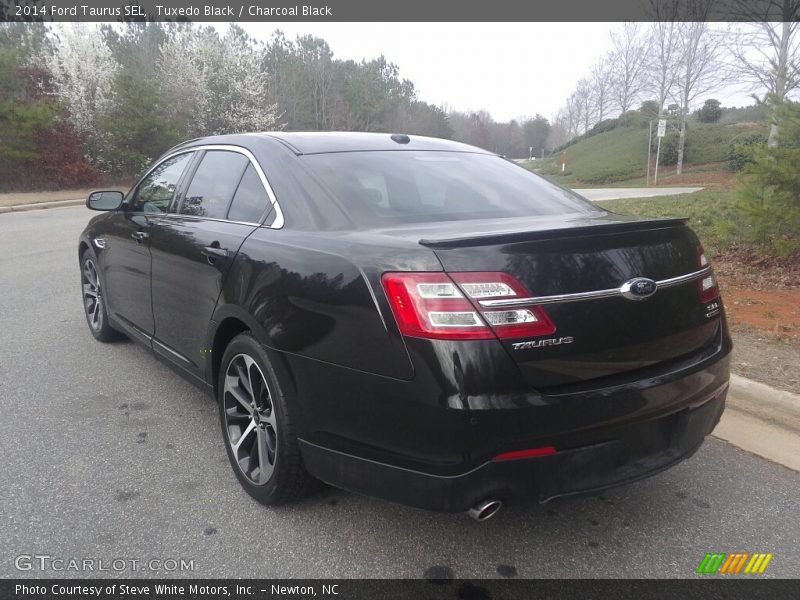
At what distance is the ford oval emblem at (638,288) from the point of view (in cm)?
217

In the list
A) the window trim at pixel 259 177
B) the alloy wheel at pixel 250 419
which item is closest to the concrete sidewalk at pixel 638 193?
the window trim at pixel 259 177

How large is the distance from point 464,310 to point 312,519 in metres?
1.30

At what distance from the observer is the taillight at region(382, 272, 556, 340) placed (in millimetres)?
1992

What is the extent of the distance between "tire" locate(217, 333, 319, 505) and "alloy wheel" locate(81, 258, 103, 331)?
8.60 feet

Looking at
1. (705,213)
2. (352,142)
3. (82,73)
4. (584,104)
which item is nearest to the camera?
(352,142)

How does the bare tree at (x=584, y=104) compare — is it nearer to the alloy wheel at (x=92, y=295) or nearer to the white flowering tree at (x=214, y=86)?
the white flowering tree at (x=214, y=86)

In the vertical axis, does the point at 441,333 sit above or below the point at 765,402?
above

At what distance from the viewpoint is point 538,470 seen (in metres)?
2.06

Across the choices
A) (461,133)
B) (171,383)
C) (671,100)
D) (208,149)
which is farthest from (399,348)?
(461,133)

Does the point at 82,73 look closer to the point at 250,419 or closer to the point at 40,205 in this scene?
the point at 40,205

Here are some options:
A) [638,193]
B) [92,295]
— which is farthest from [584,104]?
[92,295]

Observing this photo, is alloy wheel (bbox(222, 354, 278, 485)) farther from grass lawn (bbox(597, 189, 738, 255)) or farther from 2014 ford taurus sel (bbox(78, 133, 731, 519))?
grass lawn (bbox(597, 189, 738, 255))

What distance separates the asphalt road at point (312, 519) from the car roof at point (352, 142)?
169cm

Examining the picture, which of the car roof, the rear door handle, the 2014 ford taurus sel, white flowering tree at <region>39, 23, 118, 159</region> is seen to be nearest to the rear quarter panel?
the 2014 ford taurus sel
